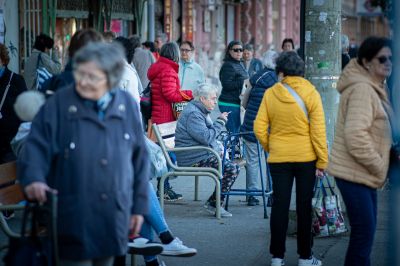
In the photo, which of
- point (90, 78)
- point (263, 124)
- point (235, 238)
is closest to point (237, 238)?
point (235, 238)

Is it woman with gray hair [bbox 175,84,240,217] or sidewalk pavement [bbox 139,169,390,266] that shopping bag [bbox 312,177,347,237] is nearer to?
sidewalk pavement [bbox 139,169,390,266]

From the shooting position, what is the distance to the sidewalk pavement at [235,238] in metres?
8.55

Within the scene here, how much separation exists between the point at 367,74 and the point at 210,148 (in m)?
3.61

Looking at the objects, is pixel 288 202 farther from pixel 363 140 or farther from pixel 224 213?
pixel 224 213

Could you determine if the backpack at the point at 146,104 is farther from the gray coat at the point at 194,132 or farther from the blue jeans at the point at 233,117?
the blue jeans at the point at 233,117

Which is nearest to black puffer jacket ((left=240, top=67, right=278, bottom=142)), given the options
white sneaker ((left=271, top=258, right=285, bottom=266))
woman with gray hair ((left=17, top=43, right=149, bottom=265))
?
white sneaker ((left=271, top=258, right=285, bottom=266))

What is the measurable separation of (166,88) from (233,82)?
75.6 inches

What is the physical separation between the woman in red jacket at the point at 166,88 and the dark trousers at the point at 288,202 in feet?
12.8

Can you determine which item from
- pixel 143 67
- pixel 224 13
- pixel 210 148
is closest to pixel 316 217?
pixel 210 148

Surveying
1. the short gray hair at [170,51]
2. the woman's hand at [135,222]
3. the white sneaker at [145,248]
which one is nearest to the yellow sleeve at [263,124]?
the white sneaker at [145,248]

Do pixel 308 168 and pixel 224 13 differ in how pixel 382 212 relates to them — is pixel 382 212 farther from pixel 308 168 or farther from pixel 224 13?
pixel 224 13

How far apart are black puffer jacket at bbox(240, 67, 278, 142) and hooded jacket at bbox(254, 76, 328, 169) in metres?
3.17

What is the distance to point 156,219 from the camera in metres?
7.79

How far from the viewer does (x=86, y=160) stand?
17.3 ft
